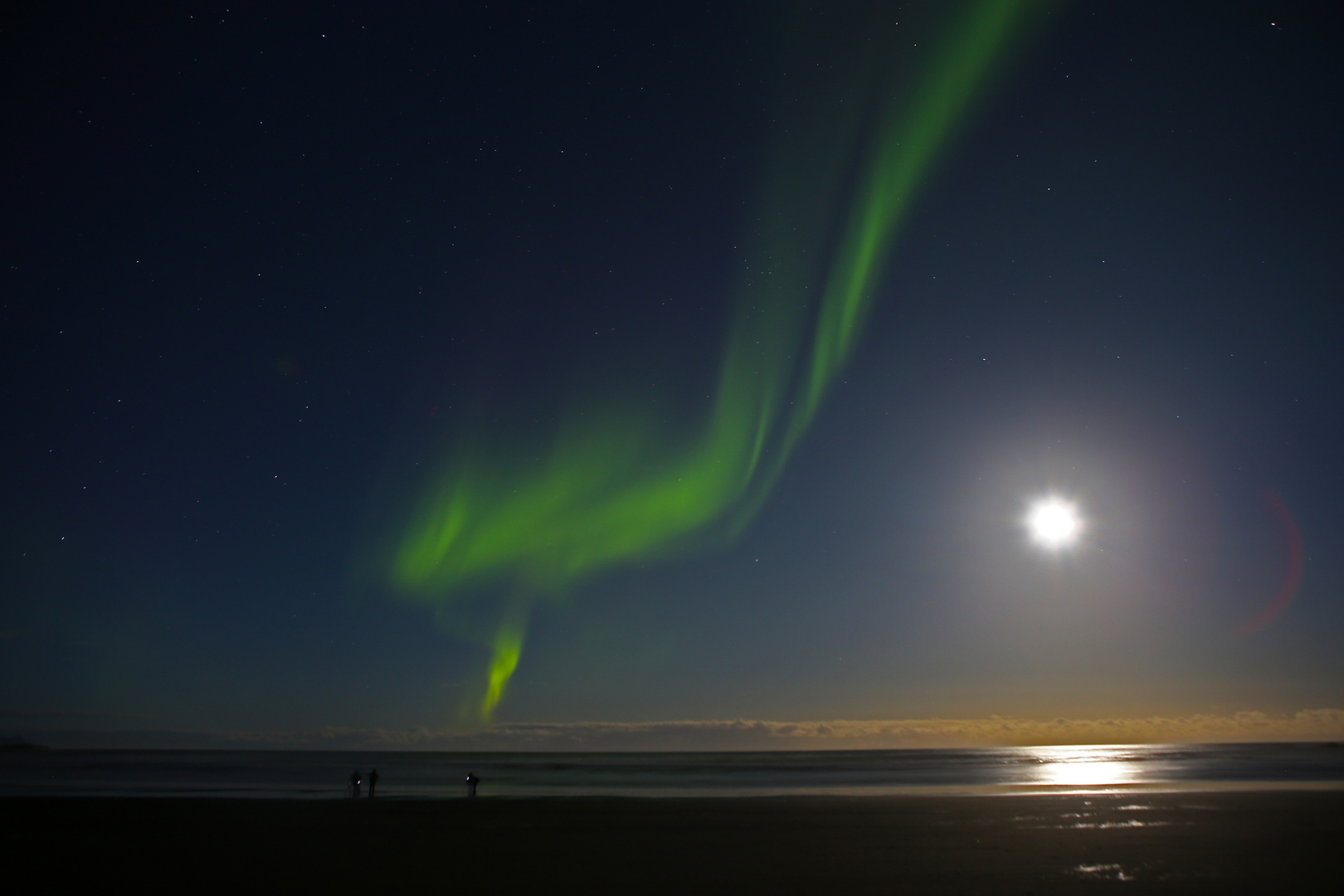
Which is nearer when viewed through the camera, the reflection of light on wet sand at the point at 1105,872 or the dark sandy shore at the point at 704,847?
the reflection of light on wet sand at the point at 1105,872

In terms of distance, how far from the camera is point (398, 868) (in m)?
17.6

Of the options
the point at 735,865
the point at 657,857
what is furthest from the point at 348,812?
the point at 735,865

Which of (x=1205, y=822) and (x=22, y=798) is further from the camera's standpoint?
(x=22, y=798)

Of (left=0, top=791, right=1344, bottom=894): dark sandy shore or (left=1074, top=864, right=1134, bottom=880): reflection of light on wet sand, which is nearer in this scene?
(left=1074, top=864, right=1134, bottom=880): reflection of light on wet sand

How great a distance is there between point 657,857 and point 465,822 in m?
10.2

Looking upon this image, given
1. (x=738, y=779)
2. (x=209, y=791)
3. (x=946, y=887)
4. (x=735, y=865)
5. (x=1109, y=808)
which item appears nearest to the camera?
(x=946, y=887)

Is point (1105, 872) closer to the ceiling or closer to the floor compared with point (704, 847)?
closer to the floor

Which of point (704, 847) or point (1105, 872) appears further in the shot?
point (704, 847)

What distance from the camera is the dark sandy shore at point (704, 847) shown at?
15.8 metres

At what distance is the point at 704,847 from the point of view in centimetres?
2039

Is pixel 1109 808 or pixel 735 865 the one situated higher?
pixel 1109 808

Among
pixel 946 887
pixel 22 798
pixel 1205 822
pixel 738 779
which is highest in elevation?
pixel 738 779

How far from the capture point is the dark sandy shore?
15.8 m

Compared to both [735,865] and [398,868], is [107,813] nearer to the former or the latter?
[398,868]
